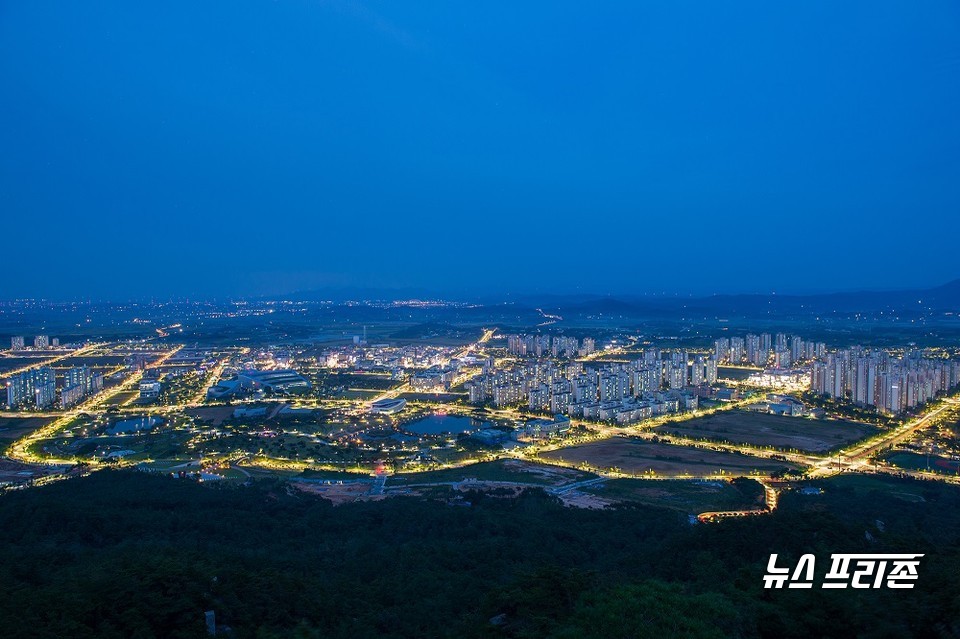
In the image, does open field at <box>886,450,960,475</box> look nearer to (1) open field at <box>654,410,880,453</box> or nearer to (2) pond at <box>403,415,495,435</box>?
(1) open field at <box>654,410,880,453</box>

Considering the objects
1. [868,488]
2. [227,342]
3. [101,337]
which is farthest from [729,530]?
[101,337]

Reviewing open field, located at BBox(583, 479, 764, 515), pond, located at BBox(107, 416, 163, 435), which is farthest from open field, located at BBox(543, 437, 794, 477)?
pond, located at BBox(107, 416, 163, 435)

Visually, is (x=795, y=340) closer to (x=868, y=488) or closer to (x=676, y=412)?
(x=676, y=412)

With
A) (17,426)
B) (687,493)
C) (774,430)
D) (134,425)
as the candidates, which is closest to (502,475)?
(687,493)

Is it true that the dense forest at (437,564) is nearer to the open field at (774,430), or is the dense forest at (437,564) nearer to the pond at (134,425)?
the open field at (774,430)

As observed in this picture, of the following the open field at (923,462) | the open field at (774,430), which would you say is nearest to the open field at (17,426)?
the open field at (774,430)

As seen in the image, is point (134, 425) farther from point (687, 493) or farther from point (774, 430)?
point (774, 430)
